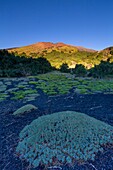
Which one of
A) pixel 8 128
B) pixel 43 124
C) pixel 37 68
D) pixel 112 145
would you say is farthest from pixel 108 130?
pixel 37 68

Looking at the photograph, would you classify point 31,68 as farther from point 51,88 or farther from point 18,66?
point 51,88

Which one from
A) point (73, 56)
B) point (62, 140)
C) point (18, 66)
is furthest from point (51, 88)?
point (73, 56)

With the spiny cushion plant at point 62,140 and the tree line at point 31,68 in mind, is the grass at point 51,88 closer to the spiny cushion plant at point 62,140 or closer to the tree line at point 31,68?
the spiny cushion plant at point 62,140

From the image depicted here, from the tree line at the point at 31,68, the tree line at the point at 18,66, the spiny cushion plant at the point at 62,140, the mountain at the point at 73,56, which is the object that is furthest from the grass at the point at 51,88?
the mountain at the point at 73,56

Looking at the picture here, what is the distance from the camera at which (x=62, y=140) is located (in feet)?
8.16

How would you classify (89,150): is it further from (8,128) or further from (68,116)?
(8,128)

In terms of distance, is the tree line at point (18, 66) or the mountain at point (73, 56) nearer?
the tree line at point (18, 66)

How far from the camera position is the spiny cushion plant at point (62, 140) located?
223 centimetres

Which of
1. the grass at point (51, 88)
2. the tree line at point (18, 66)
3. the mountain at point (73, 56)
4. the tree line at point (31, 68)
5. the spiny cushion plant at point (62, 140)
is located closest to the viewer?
the spiny cushion plant at point (62, 140)

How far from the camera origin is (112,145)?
8.32 ft

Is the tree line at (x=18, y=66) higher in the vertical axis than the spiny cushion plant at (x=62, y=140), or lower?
higher

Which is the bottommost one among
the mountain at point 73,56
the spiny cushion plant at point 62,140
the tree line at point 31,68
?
the spiny cushion plant at point 62,140

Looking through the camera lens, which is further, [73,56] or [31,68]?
[73,56]

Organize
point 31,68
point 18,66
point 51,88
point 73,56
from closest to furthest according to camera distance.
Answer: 1. point 51,88
2. point 18,66
3. point 31,68
4. point 73,56
